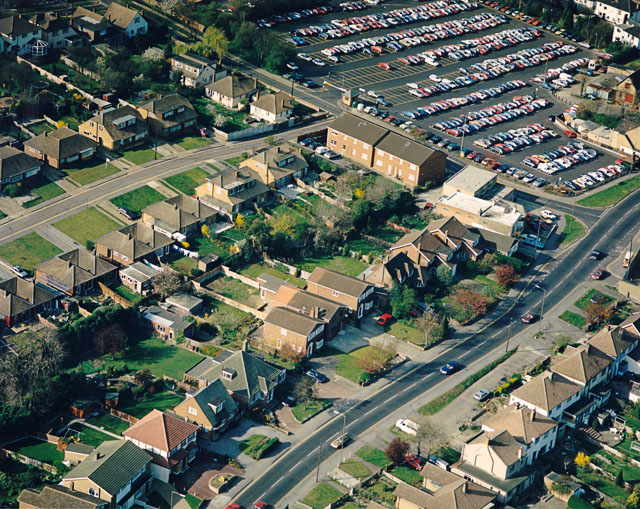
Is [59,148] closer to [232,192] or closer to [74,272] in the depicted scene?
[232,192]

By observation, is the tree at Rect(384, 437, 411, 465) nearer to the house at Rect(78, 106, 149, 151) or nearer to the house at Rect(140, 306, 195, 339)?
the house at Rect(140, 306, 195, 339)

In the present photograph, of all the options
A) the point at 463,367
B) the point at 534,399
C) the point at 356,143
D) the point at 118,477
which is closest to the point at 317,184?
the point at 356,143

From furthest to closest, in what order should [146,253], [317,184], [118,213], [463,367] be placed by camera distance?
[317,184], [118,213], [146,253], [463,367]

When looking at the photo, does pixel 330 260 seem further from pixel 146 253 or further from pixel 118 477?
pixel 118 477

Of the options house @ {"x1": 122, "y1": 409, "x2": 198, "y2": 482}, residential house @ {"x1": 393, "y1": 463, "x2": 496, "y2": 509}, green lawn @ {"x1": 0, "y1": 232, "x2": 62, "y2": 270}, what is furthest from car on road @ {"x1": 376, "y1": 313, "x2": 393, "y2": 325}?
green lawn @ {"x1": 0, "y1": 232, "x2": 62, "y2": 270}

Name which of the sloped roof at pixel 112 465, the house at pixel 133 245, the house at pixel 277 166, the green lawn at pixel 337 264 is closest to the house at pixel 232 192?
the house at pixel 277 166

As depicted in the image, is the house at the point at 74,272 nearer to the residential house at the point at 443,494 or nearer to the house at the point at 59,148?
the house at the point at 59,148
